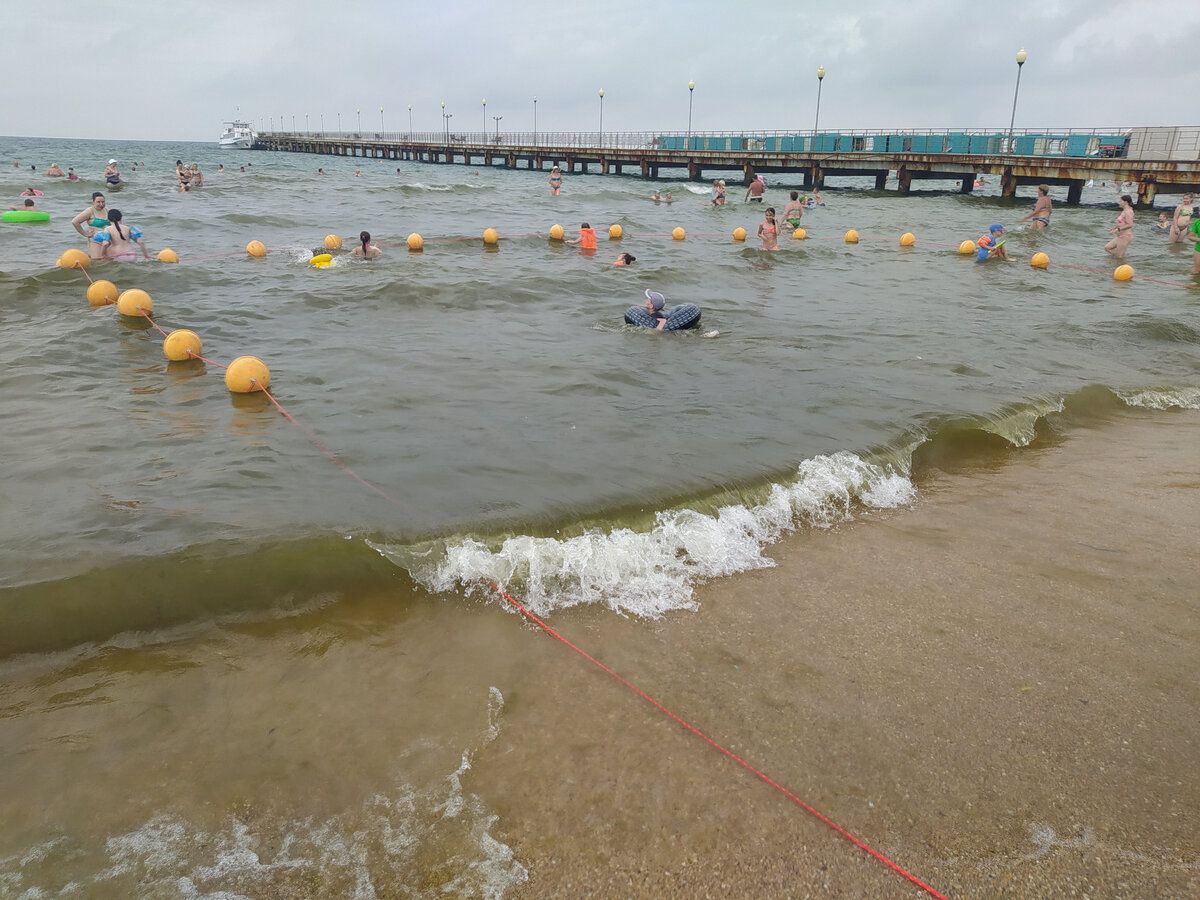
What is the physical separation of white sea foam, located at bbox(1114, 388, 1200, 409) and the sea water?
52 mm

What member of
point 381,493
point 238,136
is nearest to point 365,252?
point 381,493

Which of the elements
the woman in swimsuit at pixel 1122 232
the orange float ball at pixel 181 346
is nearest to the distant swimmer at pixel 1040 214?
the woman in swimsuit at pixel 1122 232

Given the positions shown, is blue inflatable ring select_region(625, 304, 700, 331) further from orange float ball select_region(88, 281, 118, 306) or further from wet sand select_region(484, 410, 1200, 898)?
orange float ball select_region(88, 281, 118, 306)

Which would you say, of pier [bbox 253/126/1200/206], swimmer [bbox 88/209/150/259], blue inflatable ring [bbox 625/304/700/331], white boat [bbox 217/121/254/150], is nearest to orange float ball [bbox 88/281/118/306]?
swimmer [bbox 88/209/150/259]

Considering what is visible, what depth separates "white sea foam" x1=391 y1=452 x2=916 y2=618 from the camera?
411 cm

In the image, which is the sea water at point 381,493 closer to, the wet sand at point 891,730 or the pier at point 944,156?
the wet sand at point 891,730

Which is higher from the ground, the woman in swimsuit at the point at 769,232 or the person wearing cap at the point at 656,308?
the woman in swimsuit at the point at 769,232

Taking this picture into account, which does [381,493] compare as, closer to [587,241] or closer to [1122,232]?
[587,241]

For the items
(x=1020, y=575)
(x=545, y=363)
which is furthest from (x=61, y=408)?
(x=1020, y=575)

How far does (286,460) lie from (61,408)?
2.79 metres

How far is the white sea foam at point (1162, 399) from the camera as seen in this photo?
748cm

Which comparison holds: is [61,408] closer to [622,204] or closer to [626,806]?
[626,806]

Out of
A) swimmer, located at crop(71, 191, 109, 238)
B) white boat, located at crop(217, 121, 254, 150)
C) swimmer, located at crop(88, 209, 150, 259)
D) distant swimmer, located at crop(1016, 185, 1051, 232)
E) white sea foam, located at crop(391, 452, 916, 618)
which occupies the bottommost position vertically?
white sea foam, located at crop(391, 452, 916, 618)

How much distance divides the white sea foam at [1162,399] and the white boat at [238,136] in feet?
461
